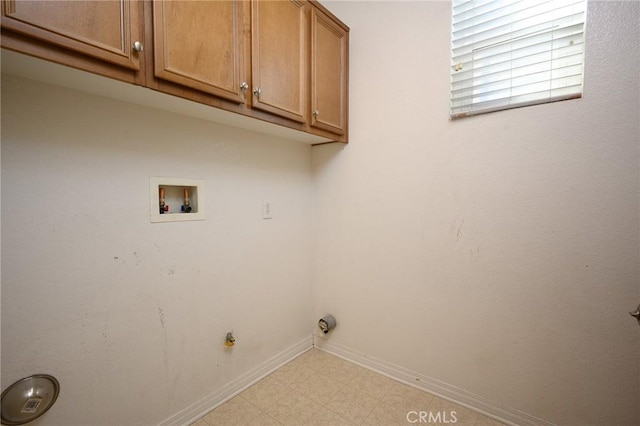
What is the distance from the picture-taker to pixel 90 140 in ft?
3.53

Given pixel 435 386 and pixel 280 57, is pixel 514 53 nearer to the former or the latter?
pixel 280 57

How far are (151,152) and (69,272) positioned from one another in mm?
566

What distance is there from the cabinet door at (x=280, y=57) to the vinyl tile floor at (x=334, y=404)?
1.54 meters

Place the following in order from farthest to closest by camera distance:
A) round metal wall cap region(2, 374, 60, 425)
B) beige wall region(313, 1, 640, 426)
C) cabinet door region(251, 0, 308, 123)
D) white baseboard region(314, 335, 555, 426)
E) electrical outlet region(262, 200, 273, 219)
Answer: electrical outlet region(262, 200, 273, 219) < white baseboard region(314, 335, 555, 426) < cabinet door region(251, 0, 308, 123) < beige wall region(313, 1, 640, 426) < round metal wall cap region(2, 374, 60, 425)

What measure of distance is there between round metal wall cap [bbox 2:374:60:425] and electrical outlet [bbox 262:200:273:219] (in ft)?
3.73

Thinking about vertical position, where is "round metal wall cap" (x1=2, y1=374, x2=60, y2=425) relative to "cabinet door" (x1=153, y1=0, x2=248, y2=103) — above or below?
below

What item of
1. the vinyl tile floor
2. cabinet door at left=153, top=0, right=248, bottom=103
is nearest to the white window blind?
cabinet door at left=153, top=0, right=248, bottom=103

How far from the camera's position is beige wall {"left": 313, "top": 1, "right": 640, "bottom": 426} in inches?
44.9

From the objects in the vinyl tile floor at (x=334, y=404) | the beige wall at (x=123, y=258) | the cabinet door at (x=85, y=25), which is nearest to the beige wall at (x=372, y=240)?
the beige wall at (x=123, y=258)

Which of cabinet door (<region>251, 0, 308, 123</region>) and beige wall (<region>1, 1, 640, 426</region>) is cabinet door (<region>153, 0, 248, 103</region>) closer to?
cabinet door (<region>251, 0, 308, 123</region>)

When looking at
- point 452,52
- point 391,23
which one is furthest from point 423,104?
point 391,23

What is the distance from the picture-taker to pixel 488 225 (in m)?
1.41

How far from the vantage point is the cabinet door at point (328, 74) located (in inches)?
61.8

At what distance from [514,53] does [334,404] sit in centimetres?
200
